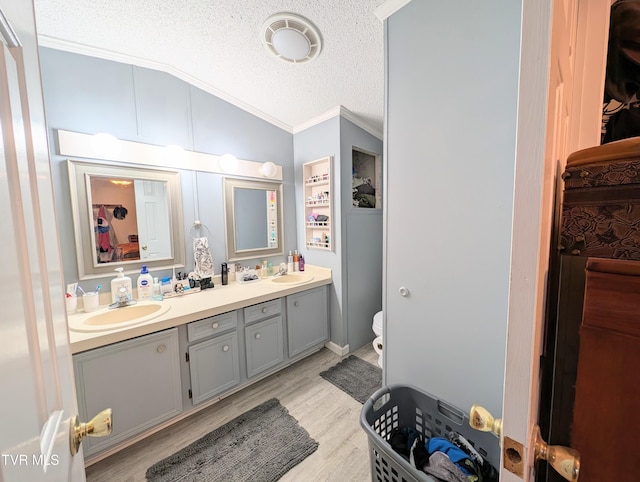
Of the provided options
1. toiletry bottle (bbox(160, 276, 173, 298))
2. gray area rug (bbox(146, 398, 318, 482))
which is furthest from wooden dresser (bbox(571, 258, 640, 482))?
toiletry bottle (bbox(160, 276, 173, 298))

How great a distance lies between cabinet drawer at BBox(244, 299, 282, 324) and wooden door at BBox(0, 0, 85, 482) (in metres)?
1.35

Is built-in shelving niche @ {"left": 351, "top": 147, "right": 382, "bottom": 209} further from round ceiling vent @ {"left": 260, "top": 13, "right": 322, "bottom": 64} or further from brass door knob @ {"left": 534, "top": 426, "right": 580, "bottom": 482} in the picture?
brass door knob @ {"left": 534, "top": 426, "right": 580, "bottom": 482}

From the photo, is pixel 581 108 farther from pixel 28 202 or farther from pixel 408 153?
pixel 28 202

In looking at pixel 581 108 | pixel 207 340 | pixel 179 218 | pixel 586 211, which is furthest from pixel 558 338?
pixel 179 218

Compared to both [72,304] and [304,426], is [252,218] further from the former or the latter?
→ [304,426]

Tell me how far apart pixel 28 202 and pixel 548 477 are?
43.9 inches

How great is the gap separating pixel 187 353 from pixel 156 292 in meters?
0.57

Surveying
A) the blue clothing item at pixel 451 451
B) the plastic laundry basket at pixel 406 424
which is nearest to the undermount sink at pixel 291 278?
the plastic laundry basket at pixel 406 424

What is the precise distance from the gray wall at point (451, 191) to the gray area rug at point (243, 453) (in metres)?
0.80

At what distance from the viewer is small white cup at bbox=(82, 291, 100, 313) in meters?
1.57

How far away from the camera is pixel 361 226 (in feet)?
8.18

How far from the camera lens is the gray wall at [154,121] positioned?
4.92 feet

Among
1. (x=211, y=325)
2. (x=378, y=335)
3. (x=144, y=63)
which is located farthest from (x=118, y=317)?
(x=378, y=335)

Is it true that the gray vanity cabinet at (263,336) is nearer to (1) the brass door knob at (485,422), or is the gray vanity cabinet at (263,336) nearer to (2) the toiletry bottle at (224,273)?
(2) the toiletry bottle at (224,273)
